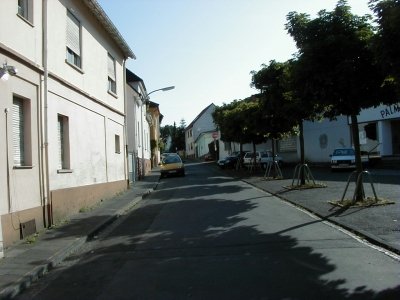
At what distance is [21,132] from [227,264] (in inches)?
229

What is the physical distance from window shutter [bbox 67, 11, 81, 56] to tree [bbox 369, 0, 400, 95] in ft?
30.3

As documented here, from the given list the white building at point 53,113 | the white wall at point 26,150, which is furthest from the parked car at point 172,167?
the white wall at point 26,150

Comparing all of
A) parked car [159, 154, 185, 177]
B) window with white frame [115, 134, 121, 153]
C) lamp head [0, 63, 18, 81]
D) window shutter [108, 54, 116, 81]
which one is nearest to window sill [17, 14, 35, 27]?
lamp head [0, 63, 18, 81]

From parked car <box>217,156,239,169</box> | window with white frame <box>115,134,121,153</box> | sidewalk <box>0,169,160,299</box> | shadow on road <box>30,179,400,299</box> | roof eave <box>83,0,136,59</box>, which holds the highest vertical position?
roof eave <box>83,0,136,59</box>

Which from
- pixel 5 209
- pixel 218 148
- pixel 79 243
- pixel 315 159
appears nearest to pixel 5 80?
pixel 5 209

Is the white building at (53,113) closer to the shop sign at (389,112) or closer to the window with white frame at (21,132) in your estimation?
the window with white frame at (21,132)

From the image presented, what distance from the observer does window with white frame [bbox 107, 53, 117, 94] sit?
2023 cm

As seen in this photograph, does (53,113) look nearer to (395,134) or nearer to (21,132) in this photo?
(21,132)

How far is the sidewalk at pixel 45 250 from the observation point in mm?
6730

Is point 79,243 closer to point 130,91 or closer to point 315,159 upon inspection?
point 130,91

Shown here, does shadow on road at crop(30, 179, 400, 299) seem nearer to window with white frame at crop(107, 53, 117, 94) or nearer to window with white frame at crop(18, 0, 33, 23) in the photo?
window with white frame at crop(18, 0, 33, 23)

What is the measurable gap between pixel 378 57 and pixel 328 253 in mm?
3326

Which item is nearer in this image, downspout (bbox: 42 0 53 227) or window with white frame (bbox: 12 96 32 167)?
window with white frame (bbox: 12 96 32 167)

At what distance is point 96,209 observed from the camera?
1515cm
